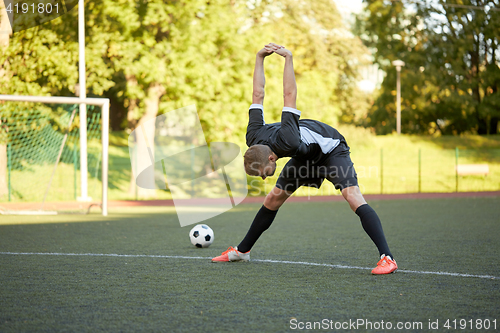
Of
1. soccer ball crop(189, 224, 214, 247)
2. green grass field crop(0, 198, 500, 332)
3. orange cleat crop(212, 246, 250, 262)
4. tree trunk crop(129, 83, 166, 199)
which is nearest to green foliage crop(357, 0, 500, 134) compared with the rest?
tree trunk crop(129, 83, 166, 199)

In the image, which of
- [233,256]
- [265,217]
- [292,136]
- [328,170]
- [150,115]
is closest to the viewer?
[292,136]

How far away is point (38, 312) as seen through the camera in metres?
3.24

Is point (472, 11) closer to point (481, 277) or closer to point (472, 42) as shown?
point (472, 42)

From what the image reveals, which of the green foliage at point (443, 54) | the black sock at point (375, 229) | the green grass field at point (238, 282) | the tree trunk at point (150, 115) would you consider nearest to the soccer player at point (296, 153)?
the black sock at point (375, 229)

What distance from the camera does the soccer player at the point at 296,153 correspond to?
3969mm

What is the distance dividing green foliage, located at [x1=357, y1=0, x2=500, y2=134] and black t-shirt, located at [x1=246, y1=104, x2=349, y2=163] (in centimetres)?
2380

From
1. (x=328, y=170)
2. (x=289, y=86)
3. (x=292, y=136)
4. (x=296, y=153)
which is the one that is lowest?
(x=328, y=170)

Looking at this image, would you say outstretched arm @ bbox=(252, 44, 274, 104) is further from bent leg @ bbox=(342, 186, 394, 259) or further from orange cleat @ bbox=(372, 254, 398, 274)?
orange cleat @ bbox=(372, 254, 398, 274)

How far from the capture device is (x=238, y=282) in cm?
412

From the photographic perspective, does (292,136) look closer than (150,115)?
Yes

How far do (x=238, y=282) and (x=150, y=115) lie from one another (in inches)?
569

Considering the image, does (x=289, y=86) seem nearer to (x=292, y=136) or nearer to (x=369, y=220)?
(x=292, y=136)

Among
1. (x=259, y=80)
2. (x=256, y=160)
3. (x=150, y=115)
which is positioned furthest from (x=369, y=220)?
(x=150, y=115)

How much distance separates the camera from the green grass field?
3088mm
